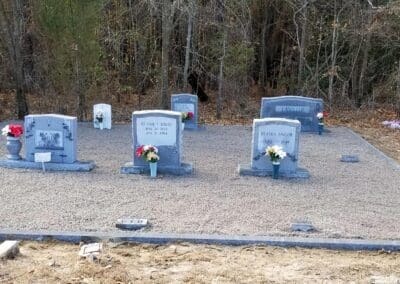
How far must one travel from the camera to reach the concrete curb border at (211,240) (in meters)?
4.36

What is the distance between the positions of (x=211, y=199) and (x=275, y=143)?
5.50ft

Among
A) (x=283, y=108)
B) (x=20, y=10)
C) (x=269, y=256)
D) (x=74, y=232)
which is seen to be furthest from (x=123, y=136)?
(x=269, y=256)

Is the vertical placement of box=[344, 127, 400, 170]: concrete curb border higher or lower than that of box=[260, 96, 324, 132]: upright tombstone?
lower

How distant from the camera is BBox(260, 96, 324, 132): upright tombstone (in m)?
10.8

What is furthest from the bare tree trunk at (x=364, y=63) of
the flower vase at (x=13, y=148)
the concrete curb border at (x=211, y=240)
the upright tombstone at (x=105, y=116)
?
the concrete curb border at (x=211, y=240)

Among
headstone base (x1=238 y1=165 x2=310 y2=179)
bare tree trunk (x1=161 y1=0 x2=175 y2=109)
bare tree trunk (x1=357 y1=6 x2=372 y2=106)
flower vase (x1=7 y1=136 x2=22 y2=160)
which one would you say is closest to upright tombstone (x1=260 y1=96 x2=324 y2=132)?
bare tree trunk (x1=161 y1=0 x2=175 y2=109)

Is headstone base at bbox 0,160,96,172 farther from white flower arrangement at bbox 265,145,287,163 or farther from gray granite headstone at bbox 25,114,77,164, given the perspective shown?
white flower arrangement at bbox 265,145,287,163

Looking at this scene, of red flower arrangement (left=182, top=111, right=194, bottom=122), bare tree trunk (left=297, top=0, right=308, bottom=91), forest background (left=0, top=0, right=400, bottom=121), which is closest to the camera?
red flower arrangement (left=182, top=111, right=194, bottom=122)

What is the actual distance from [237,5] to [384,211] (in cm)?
902

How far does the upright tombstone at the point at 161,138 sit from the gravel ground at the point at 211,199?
0.69 ft

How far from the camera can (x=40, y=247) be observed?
4211mm

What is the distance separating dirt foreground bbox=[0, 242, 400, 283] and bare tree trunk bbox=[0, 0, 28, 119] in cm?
814

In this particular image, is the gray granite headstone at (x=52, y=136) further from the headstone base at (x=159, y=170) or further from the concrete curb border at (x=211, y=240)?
the concrete curb border at (x=211, y=240)

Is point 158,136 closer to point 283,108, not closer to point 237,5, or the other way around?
point 283,108
